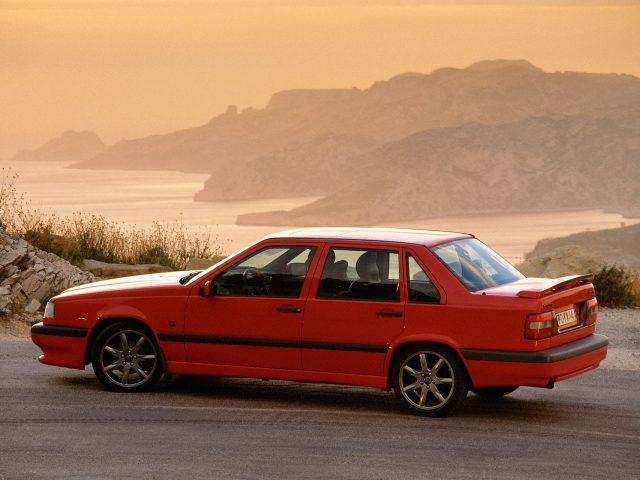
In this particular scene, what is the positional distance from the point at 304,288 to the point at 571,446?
2.44 meters

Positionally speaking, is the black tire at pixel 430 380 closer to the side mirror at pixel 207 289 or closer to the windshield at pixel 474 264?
the windshield at pixel 474 264

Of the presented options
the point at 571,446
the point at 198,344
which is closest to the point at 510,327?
the point at 571,446

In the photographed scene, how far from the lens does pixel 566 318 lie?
8.84 metres

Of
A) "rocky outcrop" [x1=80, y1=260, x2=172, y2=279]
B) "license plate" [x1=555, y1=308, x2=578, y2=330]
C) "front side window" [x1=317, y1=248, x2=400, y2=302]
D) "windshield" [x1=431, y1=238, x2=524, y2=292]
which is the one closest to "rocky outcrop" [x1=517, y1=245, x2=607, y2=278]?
"rocky outcrop" [x1=80, y1=260, x2=172, y2=279]

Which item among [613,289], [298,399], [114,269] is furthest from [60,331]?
[613,289]

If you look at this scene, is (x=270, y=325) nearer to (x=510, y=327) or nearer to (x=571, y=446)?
(x=510, y=327)

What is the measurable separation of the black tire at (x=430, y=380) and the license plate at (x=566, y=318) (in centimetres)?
83

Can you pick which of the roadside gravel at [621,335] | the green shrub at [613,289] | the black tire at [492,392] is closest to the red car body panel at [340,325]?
the black tire at [492,392]

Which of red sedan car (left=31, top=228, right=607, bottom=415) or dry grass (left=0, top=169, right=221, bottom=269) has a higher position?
dry grass (left=0, top=169, right=221, bottom=269)

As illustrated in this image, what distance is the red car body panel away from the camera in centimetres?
855

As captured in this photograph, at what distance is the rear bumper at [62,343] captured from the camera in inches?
388

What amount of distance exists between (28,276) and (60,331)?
760cm

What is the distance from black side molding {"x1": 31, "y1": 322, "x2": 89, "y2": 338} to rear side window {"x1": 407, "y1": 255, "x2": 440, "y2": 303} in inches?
115

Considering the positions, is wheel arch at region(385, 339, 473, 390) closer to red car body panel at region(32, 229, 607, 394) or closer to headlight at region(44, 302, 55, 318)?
red car body panel at region(32, 229, 607, 394)
